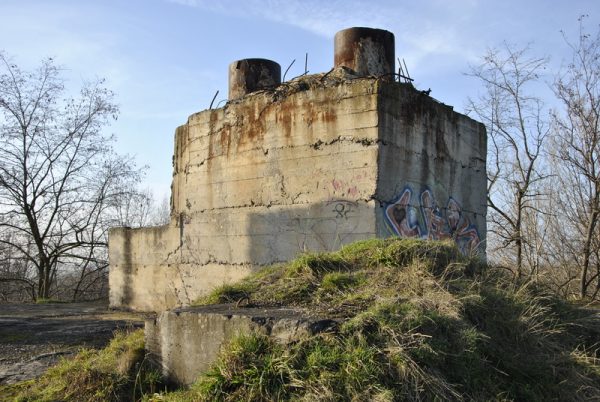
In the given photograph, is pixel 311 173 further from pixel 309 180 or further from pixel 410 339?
pixel 410 339

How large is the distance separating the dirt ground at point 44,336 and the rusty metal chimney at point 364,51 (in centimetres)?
483

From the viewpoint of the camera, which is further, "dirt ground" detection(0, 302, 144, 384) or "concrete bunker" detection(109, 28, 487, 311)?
"concrete bunker" detection(109, 28, 487, 311)

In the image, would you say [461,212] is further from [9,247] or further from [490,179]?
[9,247]

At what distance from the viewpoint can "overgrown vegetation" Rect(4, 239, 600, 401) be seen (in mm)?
2945

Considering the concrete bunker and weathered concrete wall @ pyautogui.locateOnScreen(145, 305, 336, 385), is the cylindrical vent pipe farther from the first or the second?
weathered concrete wall @ pyautogui.locateOnScreen(145, 305, 336, 385)

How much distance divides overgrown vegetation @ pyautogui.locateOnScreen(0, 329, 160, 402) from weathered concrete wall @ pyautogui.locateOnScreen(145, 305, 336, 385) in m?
0.14

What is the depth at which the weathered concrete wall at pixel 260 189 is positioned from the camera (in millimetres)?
7152

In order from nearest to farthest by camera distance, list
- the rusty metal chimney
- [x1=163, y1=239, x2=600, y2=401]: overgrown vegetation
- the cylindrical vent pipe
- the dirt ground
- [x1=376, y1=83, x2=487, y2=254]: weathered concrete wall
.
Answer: [x1=163, y1=239, x2=600, y2=401]: overgrown vegetation → the dirt ground → [x1=376, y1=83, x2=487, y2=254]: weathered concrete wall → the rusty metal chimney → the cylindrical vent pipe

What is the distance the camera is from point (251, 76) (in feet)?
30.1

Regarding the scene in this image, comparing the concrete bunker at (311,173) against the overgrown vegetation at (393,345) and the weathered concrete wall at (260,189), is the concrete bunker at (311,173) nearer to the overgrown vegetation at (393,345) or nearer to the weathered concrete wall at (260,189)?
the weathered concrete wall at (260,189)

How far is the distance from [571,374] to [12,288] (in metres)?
17.7

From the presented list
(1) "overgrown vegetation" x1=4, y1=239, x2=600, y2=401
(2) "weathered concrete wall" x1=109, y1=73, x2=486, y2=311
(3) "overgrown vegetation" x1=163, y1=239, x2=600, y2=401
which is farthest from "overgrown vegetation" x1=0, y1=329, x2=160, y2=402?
(2) "weathered concrete wall" x1=109, y1=73, x2=486, y2=311

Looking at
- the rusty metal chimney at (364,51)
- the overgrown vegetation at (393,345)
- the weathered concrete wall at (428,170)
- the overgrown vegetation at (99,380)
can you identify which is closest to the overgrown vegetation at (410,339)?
the overgrown vegetation at (393,345)

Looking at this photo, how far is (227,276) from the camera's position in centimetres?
847
